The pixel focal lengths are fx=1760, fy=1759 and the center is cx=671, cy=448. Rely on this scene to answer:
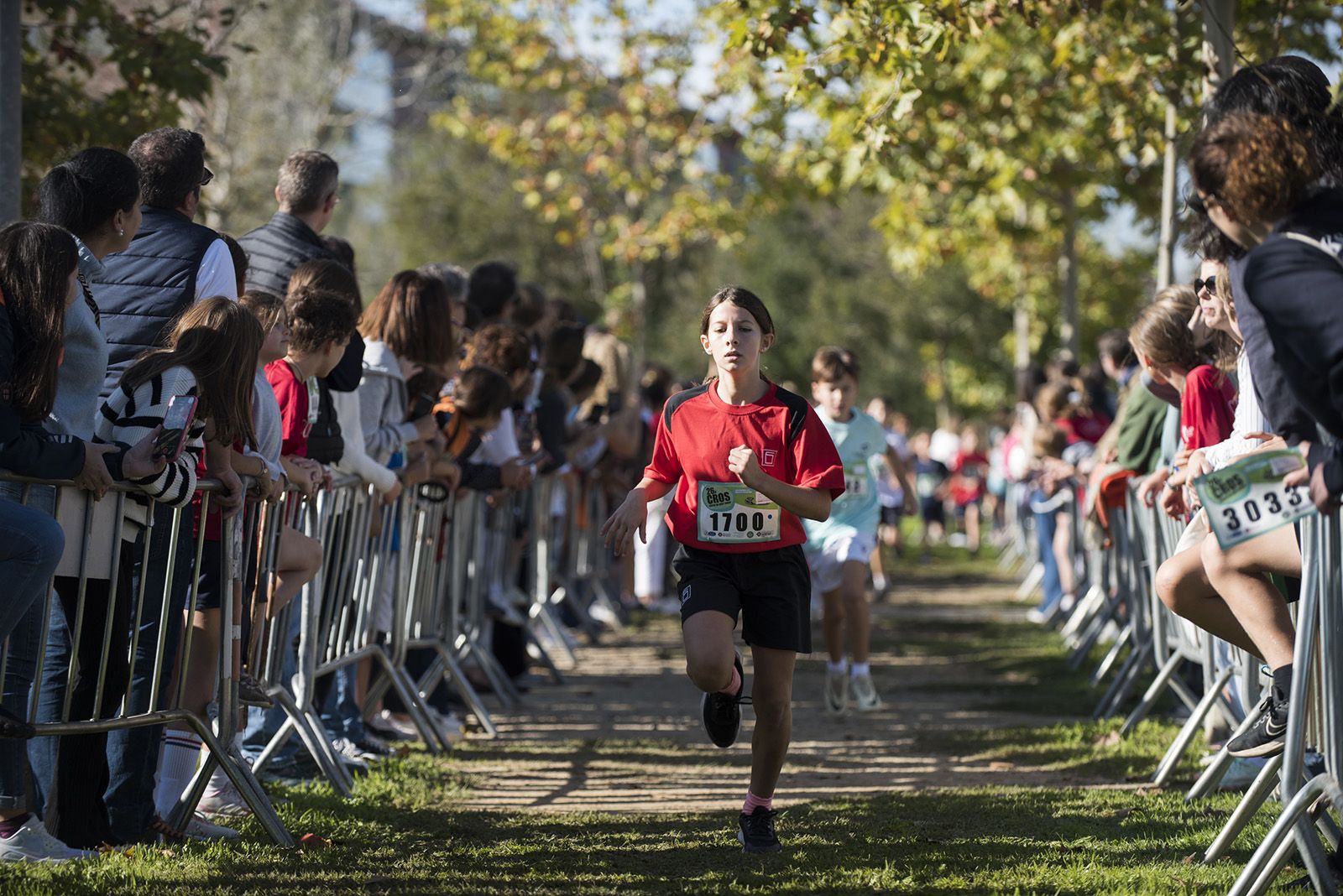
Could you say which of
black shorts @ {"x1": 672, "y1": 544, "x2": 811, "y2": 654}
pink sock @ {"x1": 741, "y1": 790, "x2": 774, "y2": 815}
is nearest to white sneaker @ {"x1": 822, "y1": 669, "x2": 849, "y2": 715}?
black shorts @ {"x1": 672, "y1": 544, "x2": 811, "y2": 654}

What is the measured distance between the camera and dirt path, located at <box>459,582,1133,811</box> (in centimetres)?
714

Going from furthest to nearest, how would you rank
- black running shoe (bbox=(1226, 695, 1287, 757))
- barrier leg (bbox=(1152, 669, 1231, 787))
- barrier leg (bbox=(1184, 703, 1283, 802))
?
1. barrier leg (bbox=(1152, 669, 1231, 787))
2. barrier leg (bbox=(1184, 703, 1283, 802))
3. black running shoe (bbox=(1226, 695, 1287, 757))

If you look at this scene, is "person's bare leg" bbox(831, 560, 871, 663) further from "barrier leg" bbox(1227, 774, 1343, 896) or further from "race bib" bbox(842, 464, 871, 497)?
"barrier leg" bbox(1227, 774, 1343, 896)

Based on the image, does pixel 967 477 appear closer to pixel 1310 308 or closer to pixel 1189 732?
pixel 1189 732

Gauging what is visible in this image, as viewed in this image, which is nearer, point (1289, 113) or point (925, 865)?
point (1289, 113)

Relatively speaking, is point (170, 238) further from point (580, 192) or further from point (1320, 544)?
point (580, 192)

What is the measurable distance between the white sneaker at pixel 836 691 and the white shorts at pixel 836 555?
1.60ft

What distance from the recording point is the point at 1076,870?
523cm

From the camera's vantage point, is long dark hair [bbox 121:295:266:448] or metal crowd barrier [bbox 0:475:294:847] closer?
metal crowd barrier [bbox 0:475:294:847]

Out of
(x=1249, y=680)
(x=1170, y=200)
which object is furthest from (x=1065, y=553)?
(x=1249, y=680)

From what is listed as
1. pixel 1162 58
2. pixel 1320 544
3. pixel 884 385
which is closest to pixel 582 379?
pixel 1162 58

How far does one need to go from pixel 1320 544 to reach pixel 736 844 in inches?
90.6

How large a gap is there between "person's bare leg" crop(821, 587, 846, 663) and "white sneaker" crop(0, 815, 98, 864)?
5.58m

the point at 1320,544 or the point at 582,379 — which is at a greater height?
the point at 582,379
